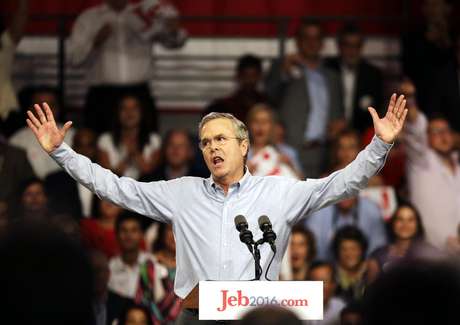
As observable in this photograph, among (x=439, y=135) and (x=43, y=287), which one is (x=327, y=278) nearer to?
(x=439, y=135)

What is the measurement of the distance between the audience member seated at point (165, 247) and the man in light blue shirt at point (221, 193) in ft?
7.81

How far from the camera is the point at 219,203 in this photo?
4.75 metres

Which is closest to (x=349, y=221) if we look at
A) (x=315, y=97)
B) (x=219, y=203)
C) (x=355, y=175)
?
(x=315, y=97)

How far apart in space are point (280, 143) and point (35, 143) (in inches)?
73.0

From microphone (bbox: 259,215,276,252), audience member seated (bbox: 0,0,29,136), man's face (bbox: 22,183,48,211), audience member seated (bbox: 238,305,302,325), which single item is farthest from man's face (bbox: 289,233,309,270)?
audience member seated (bbox: 238,305,302,325)

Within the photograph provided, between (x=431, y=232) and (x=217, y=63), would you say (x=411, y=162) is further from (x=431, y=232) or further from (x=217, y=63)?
(x=217, y=63)

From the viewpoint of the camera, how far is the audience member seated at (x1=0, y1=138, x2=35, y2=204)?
8172mm

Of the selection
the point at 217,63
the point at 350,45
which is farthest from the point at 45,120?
the point at 217,63

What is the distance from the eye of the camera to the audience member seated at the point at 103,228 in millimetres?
7754

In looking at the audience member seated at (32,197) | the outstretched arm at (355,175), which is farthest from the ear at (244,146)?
the audience member seated at (32,197)

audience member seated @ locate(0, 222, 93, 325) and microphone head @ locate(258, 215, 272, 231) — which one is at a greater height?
microphone head @ locate(258, 215, 272, 231)

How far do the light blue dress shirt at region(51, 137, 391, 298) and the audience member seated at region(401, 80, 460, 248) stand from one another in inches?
146

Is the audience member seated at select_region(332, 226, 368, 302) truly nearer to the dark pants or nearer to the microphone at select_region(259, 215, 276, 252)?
the dark pants

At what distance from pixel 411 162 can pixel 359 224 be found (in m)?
0.74
